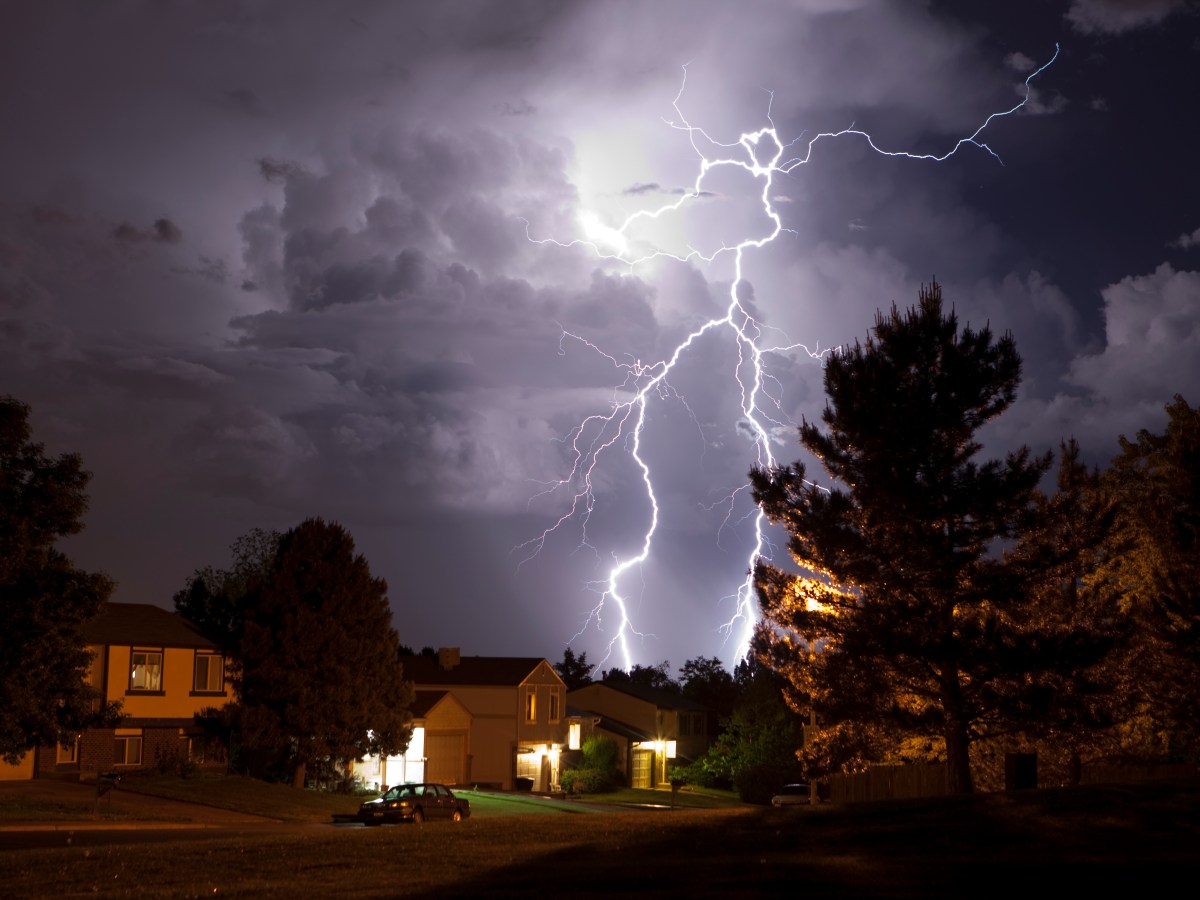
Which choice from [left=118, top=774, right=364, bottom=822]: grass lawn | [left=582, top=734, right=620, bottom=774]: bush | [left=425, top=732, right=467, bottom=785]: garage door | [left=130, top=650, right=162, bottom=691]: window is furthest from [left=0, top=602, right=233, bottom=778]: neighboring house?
[left=582, top=734, right=620, bottom=774]: bush

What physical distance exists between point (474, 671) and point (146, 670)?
A: 19632 mm

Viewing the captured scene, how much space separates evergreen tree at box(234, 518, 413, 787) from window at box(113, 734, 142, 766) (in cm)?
383

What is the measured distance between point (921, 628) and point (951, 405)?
191 inches

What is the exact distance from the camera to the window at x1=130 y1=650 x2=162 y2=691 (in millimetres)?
42250

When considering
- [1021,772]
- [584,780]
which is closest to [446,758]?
[584,780]

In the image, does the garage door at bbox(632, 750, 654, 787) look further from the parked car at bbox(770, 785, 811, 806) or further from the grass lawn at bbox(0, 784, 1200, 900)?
the grass lawn at bbox(0, 784, 1200, 900)

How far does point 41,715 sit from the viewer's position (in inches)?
1123

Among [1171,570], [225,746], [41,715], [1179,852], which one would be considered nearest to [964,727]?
[1171,570]

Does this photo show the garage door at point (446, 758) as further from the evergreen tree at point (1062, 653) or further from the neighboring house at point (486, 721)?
the evergreen tree at point (1062, 653)

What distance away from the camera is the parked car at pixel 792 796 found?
49625mm

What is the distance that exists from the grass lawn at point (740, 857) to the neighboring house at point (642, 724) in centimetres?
4477

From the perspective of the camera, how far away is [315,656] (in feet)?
134

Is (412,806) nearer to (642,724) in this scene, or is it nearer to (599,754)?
(599,754)

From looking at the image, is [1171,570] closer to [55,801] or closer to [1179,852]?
[1179,852]
